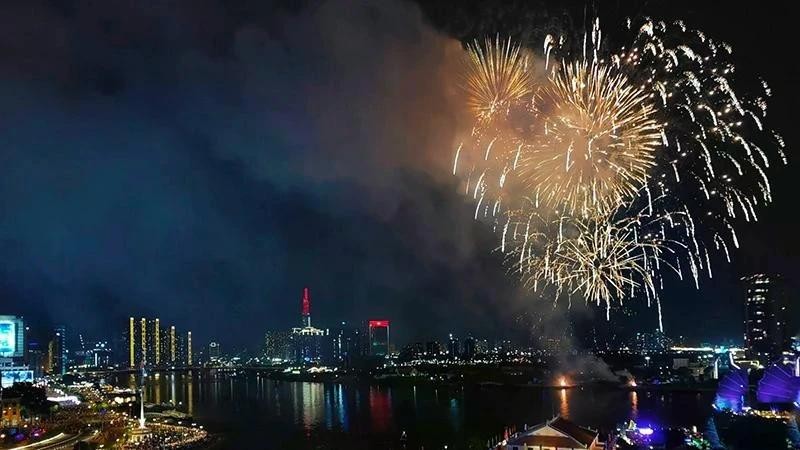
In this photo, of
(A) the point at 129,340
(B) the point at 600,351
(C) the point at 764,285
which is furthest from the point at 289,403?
(A) the point at 129,340

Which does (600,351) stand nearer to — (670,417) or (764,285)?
(764,285)

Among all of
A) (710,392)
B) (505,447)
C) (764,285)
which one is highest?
(764,285)

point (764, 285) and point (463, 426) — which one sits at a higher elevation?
point (764, 285)

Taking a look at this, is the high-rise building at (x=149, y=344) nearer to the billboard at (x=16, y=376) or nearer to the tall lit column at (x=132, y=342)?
the tall lit column at (x=132, y=342)

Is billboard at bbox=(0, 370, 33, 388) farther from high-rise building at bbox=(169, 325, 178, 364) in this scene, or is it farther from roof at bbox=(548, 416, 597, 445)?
high-rise building at bbox=(169, 325, 178, 364)

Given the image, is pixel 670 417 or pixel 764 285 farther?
pixel 764 285

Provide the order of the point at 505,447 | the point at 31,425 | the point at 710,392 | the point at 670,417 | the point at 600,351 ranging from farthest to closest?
the point at 600,351 < the point at 710,392 < the point at 670,417 < the point at 31,425 < the point at 505,447

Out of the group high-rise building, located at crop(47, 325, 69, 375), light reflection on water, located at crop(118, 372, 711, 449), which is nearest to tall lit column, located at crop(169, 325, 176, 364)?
high-rise building, located at crop(47, 325, 69, 375)
